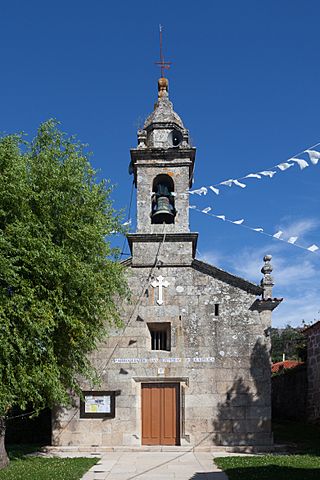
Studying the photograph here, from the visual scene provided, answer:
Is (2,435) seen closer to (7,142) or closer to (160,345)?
(160,345)

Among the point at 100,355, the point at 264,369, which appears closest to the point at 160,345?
the point at 100,355

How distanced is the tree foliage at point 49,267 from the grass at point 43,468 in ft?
4.28

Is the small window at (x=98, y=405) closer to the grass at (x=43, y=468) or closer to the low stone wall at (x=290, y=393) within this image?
the grass at (x=43, y=468)

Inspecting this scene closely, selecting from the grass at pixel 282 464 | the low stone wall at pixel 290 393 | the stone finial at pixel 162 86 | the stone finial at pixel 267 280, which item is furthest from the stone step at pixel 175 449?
the stone finial at pixel 162 86

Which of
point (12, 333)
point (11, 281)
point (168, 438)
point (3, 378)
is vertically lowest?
point (168, 438)

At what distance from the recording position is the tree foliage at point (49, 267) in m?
10.9

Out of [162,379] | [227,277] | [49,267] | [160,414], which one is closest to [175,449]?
[160,414]

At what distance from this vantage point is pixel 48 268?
11258mm

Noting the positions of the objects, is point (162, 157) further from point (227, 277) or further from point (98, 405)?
point (98, 405)

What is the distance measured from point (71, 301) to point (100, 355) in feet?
13.7

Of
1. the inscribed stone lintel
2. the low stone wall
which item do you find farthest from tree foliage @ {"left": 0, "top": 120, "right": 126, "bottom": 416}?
the low stone wall

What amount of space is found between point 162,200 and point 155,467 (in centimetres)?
775

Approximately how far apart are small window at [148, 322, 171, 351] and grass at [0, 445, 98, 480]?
389cm

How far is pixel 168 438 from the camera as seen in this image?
15.4 metres
